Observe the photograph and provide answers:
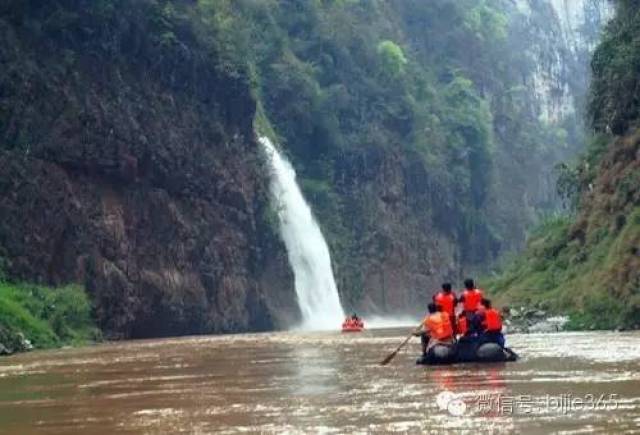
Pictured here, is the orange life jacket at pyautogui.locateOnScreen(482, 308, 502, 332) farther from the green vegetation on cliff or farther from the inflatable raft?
the inflatable raft

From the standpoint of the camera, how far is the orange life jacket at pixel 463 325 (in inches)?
651

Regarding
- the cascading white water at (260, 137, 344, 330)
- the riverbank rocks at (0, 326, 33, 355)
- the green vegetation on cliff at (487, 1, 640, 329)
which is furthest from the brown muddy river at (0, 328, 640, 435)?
the cascading white water at (260, 137, 344, 330)

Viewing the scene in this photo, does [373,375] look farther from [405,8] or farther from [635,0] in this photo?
[405,8]

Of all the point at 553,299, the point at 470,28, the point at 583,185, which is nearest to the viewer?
the point at 553,299

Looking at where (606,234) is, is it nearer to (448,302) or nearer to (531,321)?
(531,321)

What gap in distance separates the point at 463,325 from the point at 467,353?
0.46 metres

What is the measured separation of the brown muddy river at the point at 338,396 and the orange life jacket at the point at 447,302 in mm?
1027

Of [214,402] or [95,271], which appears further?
[95,271]

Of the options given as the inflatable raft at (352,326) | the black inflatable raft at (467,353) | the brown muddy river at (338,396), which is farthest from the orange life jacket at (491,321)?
the inflatable raft at (352,326)

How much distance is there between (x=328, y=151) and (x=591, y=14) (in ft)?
229

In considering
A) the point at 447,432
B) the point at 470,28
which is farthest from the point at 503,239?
the point at 447,432

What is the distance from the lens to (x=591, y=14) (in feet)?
420

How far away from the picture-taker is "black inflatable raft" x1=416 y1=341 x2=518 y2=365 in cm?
1622

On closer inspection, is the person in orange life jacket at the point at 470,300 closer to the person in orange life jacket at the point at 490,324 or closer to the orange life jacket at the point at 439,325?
the person in orange life jacket at the point at 490,324
